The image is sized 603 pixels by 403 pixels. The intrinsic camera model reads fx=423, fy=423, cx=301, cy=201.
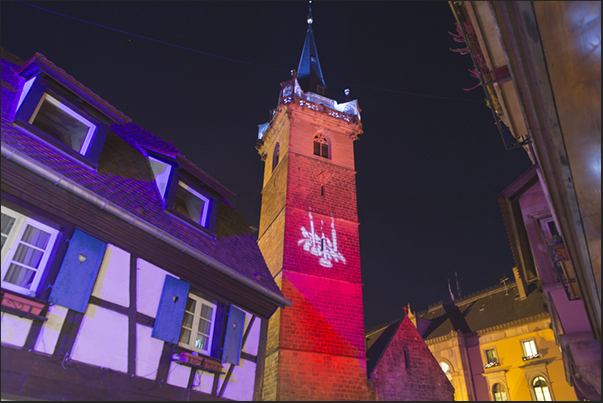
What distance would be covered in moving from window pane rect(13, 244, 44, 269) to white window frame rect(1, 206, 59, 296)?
0.05 meters

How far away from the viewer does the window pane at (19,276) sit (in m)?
5.61

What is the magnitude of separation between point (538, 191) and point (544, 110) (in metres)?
5.48

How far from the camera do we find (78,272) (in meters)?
6.12

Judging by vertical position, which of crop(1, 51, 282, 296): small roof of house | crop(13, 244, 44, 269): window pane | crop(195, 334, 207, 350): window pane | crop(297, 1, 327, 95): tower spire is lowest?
crop(195, 334, 207, 350): window pane

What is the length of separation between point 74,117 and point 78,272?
9.86ft

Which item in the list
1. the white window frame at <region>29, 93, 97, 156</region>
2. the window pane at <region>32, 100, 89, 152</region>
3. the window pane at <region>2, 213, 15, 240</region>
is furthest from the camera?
the window pane at <region>32, 100, 89, 152</region>

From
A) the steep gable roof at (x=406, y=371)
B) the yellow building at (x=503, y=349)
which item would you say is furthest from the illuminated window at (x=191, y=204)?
the yellow building at (x=503, y=349)

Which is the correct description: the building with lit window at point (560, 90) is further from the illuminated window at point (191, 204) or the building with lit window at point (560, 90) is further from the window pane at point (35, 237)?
the window pane at point (35, 237)

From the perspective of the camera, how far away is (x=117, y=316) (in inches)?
254

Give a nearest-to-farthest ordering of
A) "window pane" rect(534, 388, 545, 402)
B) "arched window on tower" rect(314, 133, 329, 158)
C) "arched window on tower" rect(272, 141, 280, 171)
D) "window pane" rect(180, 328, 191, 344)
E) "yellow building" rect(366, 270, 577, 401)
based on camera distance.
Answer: "window pane" rect(180, 328, 191, 344)
"arched window on tower" rect(314, 133, 329, 158)
"window pane" rect(534, 388, 545, 402)
"yellow building" rect(366, 270, 577, 401)
"arched window on tower" rect(272, 141, 280, 171)

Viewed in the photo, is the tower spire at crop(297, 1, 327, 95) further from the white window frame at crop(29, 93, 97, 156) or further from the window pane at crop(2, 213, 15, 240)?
the window pane at crop(2, 213, 15, 240)

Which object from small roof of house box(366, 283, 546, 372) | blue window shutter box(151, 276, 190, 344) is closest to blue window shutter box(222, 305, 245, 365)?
blue window shutter box(151, 276, 190, 344)

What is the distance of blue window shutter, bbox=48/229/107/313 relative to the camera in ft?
19.1

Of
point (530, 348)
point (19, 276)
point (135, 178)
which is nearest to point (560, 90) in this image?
point (19, 276)
